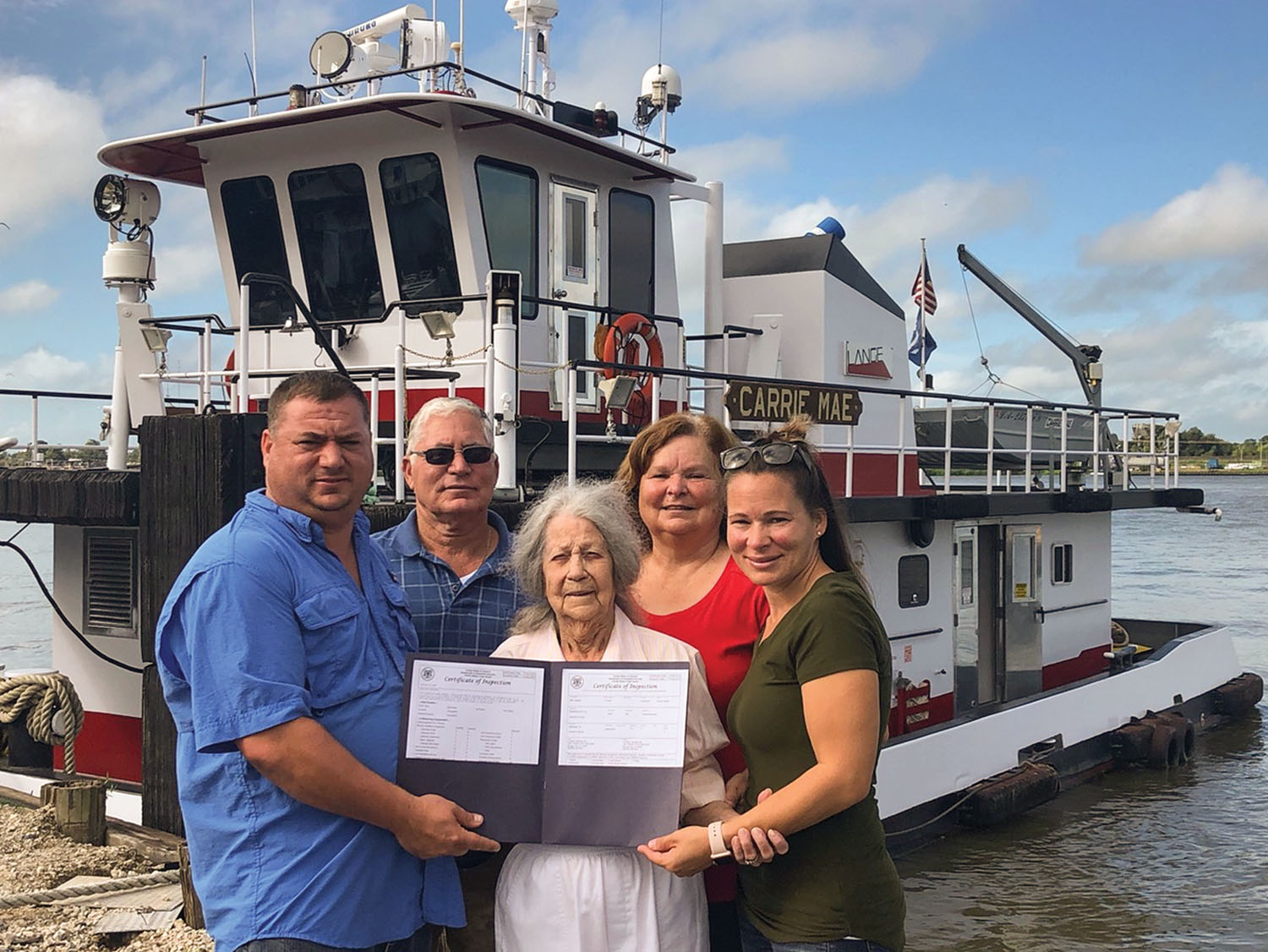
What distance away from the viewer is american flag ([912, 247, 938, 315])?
13.6m

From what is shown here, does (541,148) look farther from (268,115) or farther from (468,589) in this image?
(468,589)

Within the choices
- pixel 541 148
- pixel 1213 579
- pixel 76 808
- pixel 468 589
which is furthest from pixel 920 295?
pixel 1213 579

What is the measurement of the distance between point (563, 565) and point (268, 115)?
20.2 ft

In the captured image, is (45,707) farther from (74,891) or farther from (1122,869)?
(1122,869)

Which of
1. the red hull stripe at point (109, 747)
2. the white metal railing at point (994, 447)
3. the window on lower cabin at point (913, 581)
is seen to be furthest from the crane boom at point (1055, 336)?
the red hull stripe at point (109, 747)

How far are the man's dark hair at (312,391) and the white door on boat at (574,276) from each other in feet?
18.3

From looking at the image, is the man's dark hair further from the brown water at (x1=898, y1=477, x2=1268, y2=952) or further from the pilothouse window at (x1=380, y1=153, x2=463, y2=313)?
the brown water at (x1=898, y1=477, x2=1268, y2=952)

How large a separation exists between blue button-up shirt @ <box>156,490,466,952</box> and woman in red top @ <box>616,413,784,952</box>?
2.63 ft

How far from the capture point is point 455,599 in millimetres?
3418

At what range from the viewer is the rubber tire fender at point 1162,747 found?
37.1 feet

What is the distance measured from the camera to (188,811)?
278 centimetres

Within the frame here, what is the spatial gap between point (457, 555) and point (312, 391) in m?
0.80

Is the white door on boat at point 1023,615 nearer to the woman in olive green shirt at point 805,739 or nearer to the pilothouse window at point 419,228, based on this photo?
the pilothouse window at point 419,228

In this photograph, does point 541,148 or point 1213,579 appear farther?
point 1213,579
